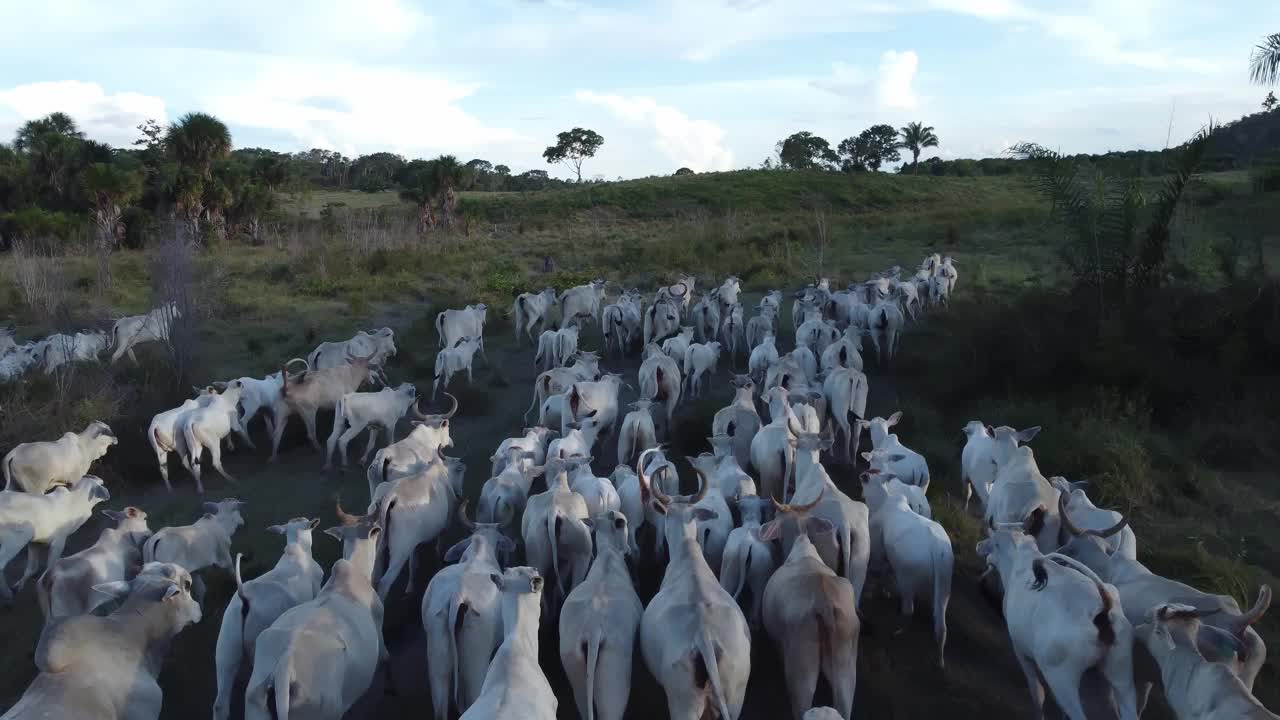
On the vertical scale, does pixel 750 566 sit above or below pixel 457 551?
below

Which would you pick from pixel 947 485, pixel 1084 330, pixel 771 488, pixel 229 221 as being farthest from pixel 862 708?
pixel 229 221

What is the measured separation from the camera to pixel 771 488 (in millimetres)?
9102

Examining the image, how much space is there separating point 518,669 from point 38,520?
5684 millimetres

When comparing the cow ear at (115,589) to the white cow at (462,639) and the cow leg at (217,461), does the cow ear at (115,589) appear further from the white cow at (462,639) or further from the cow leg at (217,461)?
the cow leg at (217,461)

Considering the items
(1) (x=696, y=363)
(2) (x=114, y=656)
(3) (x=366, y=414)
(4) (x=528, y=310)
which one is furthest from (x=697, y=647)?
(4) (x=528, y=310)

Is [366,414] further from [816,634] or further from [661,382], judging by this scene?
[816,634]

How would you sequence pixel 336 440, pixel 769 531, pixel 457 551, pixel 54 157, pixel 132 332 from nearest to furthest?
pixel 769 531
pixel 457 551
pixel 336 440
pixel 132 332
pixel 54 157

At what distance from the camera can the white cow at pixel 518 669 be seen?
4.53m

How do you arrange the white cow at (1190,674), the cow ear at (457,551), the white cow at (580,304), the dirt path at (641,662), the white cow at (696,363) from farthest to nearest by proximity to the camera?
the white cow at (580,304), the white cow at (696,363), the cow ear at (457,551), the dirt path at (641,662), the white cow at (1190,674)

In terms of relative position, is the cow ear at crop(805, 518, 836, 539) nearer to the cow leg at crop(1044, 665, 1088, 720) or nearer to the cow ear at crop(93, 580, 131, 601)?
the cow leg at crop(1044, 665, 1088, 720)

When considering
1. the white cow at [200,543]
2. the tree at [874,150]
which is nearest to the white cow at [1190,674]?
the white cow at [200,543]

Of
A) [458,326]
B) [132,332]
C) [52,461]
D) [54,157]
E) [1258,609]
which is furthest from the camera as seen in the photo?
[54,157]

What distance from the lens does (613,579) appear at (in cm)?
611

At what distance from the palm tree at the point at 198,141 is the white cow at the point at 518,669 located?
31.8 m
